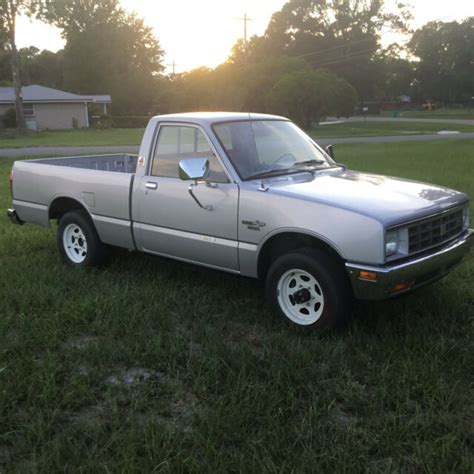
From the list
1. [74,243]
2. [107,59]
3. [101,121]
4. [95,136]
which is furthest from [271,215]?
[107,59]

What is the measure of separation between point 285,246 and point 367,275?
0.85 metres

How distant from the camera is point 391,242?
400 cm

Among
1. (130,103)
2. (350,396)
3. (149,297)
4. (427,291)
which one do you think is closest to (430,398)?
(350,396)

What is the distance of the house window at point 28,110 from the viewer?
154 feet

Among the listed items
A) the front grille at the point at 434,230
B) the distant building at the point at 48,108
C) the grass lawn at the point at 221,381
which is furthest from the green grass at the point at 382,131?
the grass lawn at the point at 221,381

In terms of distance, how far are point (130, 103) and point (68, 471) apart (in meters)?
66.5

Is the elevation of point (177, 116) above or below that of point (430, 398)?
above

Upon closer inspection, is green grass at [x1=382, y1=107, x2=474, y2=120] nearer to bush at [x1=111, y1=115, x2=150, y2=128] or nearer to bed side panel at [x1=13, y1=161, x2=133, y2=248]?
→ bush at [x1=111, y1=115, x2=150, y2=128]

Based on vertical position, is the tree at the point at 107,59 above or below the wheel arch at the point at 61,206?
above

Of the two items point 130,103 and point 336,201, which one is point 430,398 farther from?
point 130,103

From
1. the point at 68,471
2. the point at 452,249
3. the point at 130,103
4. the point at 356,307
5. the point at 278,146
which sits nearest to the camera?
the point at 68,471

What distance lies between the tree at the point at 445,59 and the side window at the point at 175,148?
81.3m

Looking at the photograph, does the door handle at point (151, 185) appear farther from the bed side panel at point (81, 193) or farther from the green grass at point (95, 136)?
the green grass at point (95, 136)

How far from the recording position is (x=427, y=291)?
5.23m
